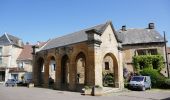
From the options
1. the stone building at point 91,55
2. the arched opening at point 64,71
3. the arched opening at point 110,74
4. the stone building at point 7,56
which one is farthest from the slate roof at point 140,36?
the stone building at point 7,56

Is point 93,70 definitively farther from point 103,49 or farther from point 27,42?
point 27,42

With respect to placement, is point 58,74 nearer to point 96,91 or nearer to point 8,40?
point 96,91

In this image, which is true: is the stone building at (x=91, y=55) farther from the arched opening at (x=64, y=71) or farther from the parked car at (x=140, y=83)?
the parked car at (x=140, y=83)

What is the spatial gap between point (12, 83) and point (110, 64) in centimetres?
1848

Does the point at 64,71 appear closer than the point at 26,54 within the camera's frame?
Yes

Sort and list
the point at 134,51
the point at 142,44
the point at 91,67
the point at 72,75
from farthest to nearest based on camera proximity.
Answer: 1. the point at 134,51
2. the point at 142,44
3. the point at 72,75
4. the point at 91,67

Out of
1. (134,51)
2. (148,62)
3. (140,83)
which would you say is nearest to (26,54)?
(134,51)

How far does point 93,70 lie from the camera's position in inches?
925

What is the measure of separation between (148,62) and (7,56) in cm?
3405

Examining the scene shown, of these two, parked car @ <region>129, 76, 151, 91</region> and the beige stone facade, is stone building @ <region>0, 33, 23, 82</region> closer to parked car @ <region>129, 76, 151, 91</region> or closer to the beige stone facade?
the beige stone facade

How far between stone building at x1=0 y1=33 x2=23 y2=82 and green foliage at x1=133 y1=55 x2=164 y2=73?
30.3 metres

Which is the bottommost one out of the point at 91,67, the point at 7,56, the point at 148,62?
the point at 91,67

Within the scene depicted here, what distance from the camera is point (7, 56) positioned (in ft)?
174

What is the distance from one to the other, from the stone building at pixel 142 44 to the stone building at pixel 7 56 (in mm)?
27960
